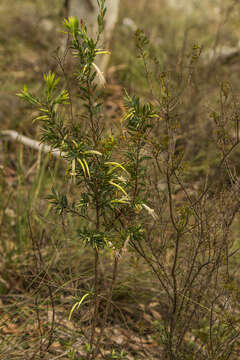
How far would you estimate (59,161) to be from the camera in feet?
10.4

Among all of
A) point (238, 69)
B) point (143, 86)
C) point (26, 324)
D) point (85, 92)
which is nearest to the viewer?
point (85, 92)

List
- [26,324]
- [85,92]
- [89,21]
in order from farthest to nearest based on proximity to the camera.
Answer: [89,21] < [26,324] < [85,92]

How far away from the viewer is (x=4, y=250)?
240 cm

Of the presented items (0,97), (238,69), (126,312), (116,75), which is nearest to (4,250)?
(126,312)

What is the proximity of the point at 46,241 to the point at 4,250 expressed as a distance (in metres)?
0.27

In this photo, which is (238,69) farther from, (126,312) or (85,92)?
(85,92)

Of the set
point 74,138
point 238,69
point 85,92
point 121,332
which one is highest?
point 238,69

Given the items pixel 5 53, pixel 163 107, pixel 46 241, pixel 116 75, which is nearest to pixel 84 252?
pixel 46 241

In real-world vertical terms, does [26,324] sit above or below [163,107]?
below

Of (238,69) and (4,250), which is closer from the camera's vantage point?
(4,250)

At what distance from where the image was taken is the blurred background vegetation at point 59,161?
188 cm

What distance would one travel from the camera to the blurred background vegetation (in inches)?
73.9

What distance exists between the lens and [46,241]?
97.1 inches

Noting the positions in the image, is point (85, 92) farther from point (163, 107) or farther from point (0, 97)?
point (0, 97)
